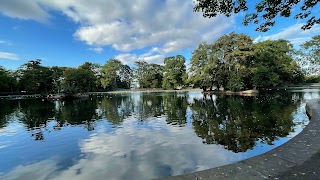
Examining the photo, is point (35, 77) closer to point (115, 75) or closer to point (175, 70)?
point (115, 75)

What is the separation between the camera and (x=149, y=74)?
354 feet

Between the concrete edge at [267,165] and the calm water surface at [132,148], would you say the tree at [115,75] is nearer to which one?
the calm water surface at [132,148]

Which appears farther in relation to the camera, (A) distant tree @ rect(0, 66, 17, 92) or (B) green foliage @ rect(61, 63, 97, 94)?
(A) distant tree @ rect(0, 66, 17, 92)

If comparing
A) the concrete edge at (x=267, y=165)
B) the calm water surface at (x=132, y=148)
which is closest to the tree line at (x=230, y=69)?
the calm water surface at (x=132, y=148)

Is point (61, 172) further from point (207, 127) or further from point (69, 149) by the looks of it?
point (207, 127)

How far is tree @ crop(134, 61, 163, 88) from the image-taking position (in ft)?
350

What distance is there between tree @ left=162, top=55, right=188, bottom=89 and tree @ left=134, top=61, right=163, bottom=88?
1344 cm

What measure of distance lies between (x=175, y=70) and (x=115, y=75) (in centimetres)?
3425

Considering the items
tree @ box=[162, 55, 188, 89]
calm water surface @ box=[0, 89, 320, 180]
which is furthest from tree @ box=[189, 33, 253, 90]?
calm water surface @ box=[0, 89, 320, 180]

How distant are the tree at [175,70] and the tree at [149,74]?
13.4 m

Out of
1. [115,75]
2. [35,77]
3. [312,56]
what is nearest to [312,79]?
[312,56]

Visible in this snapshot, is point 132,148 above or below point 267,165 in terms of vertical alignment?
below

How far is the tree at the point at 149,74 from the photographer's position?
10667 cm

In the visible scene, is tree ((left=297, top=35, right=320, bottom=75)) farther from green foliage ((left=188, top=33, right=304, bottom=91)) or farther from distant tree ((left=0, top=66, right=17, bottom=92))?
distant tree ((left=0, top=66, right=17, bottom=92))
